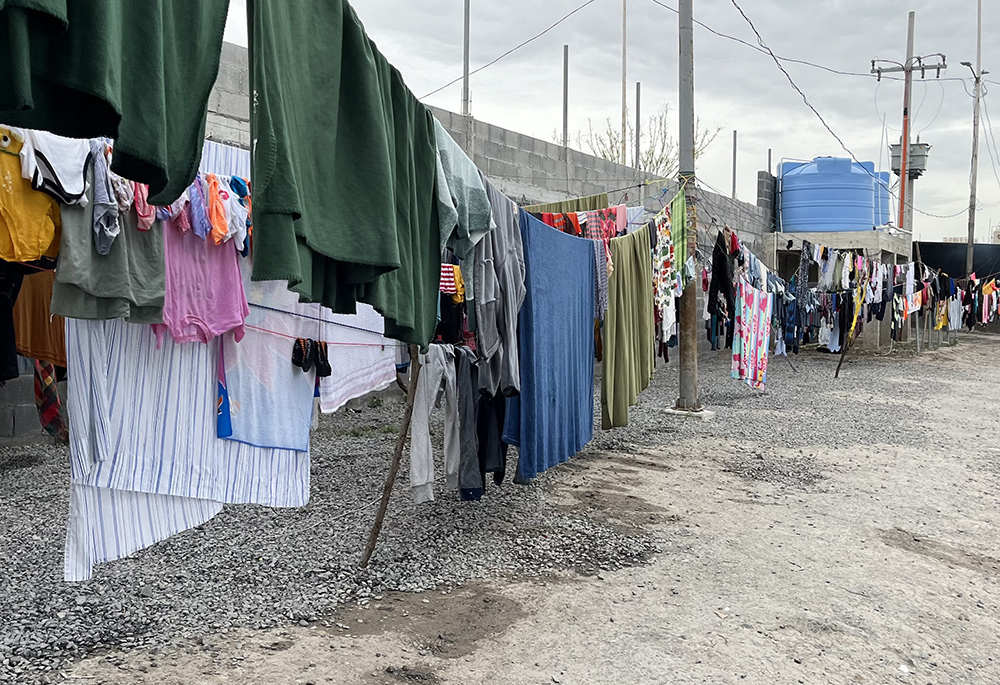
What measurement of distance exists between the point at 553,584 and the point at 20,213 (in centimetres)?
297

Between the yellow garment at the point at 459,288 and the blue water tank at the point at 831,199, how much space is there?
16852 mm

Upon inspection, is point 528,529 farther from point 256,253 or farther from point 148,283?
point 256,253

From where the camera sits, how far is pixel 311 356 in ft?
14.1

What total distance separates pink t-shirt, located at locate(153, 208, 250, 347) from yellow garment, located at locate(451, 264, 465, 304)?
1127 mm

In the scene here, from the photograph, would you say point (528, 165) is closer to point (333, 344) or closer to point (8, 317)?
point (333, 344)

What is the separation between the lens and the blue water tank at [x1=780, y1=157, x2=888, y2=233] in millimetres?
19656

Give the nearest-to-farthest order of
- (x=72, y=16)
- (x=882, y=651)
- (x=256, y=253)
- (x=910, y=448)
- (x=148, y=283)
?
(x=72, y=16)
(x=256, y=253)
(x=148, y=283)
(x=882, y=651)
(x=910, y=448)

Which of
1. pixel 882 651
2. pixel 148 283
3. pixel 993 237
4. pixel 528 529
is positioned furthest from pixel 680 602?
pixel 993 237

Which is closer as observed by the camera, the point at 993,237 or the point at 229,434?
the point at 229,434

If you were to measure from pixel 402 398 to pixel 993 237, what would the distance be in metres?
43.5

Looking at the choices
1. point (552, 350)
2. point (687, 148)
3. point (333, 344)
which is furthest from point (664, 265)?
point (333, 344)

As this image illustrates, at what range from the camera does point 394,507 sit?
5453 millimetres

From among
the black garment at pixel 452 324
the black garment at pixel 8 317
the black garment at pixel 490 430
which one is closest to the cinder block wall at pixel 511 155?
the black garment at pixel 8 317

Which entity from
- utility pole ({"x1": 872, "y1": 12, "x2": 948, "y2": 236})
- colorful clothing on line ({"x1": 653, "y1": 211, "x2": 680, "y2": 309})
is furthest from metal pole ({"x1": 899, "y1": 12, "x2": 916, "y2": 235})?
colorful clothing on line ({"x1": 653, "y1": 211, "x2": 680, "y2": 309})
